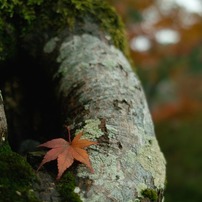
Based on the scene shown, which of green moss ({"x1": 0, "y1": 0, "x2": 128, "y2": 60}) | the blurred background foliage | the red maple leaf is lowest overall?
the red maple leaf

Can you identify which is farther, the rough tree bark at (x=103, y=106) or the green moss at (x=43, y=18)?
the green moss at (x=43, y=18)

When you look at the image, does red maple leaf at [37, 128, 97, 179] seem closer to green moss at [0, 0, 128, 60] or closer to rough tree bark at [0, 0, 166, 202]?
rough tree bark at [0, 0, 166, 202]

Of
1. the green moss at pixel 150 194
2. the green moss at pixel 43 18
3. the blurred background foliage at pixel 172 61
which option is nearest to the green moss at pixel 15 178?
the green moss at pixel 150 194

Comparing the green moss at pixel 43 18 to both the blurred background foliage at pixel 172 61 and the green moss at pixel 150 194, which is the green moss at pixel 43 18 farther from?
the blurred background foliage at pixel 172 61

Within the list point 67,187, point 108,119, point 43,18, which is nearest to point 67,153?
point 67,187

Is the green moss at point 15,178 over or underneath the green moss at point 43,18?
underneath

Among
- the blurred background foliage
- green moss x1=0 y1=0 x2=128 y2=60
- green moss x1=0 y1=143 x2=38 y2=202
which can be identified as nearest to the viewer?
green moss x1=0 y1=143 x2=38 y2=202

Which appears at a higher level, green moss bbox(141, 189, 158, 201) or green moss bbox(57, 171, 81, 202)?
green moss bbox(141, 189, 158, 201)

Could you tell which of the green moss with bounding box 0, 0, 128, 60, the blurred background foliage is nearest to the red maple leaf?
the green moss with bounding box 0, 0, 128, 60
